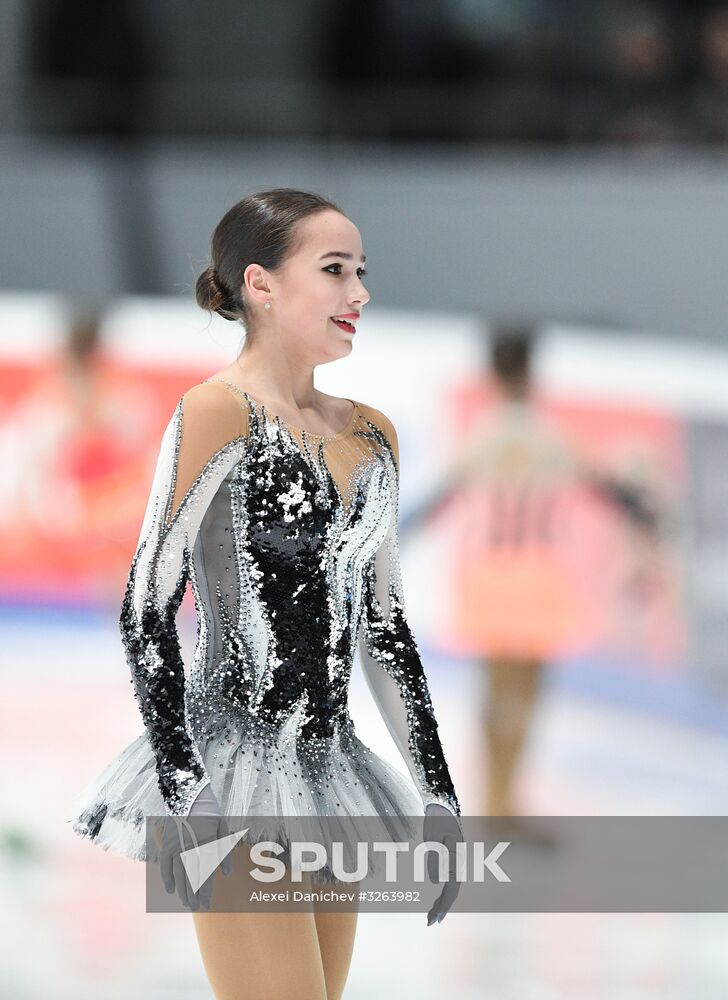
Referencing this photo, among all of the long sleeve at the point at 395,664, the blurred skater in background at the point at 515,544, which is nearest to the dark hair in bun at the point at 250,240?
the long sleeve at the point at 395,664

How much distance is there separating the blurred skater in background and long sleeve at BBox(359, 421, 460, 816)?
2767mm

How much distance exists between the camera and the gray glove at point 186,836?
153cm

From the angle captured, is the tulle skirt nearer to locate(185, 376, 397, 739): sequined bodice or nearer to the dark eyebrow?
locate(185, 376, 397, 739): sequined bodice

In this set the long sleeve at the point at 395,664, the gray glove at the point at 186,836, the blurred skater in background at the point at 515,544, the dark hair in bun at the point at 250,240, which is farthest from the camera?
the blurred skater in background at the point at 515,544

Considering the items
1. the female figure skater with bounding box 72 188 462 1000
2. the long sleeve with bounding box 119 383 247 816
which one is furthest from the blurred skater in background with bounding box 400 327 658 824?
the long sleeve with bounding box 119 383 247 816

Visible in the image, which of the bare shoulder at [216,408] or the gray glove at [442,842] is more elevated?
the bare shoulder at [216,408]

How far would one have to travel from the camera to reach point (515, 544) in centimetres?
501

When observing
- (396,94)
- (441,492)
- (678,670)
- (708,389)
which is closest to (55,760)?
(441,492)

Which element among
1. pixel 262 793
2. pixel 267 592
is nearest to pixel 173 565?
pixel 267 592

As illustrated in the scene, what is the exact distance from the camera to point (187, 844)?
1.53m

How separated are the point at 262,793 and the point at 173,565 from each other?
27cm

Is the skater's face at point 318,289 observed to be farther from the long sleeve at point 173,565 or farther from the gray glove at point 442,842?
the gray glove at point 442,842

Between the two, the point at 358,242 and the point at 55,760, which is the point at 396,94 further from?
the point at 358,242

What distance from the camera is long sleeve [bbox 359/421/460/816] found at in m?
1.75
